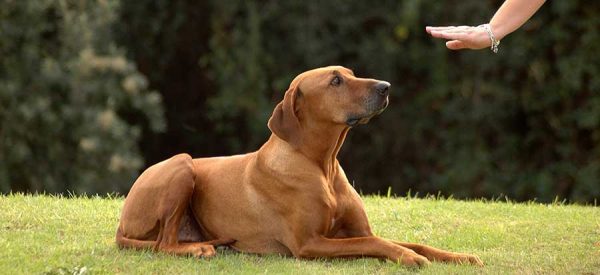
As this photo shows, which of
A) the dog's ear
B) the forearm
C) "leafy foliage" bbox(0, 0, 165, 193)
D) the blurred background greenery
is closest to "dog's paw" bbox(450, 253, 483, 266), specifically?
the dog's ear

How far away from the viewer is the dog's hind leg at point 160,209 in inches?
290

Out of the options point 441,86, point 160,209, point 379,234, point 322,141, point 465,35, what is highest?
point 465,35

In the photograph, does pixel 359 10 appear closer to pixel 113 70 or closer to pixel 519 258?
pixel 113 70

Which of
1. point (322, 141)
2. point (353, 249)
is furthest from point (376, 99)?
point (353, 249)

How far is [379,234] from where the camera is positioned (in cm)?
829

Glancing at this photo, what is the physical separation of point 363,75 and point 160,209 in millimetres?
11008

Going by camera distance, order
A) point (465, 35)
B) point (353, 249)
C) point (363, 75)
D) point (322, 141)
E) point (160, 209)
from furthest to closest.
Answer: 1. point (363, 75)
2. point (160, 209)
3. point (322, 141)
4. point (353, 249)
5. point (465, 35)

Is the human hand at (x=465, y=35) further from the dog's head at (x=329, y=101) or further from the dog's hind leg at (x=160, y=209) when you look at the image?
the dog's hind leg at (x=160, y=209)

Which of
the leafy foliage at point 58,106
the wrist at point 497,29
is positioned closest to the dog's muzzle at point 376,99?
the wrist at point 497,29

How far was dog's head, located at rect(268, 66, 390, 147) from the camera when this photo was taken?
23.1ft

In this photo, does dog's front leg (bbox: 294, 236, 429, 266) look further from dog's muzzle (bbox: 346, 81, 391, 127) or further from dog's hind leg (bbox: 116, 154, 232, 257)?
dog's muzzle (bbox: 346, 81, 391, 127)

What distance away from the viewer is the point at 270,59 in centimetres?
1878

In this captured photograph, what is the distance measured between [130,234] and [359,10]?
11.1 meters

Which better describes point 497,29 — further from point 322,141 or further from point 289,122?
point 289,122
